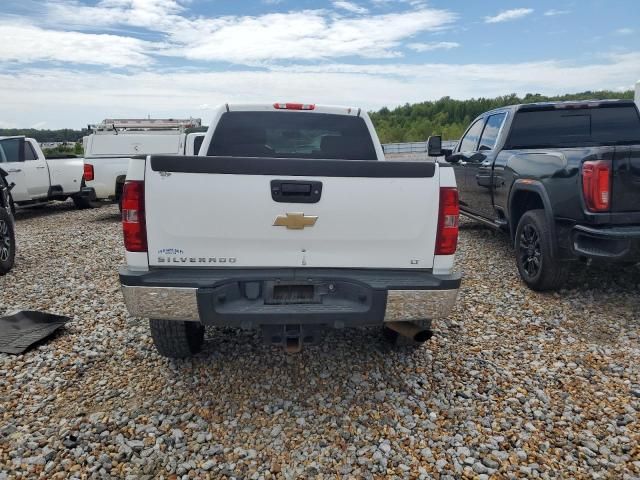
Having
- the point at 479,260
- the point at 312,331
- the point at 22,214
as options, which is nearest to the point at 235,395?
the point at 312,331

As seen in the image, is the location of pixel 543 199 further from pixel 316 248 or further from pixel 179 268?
pixel 179 268

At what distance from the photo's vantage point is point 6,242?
638 cm

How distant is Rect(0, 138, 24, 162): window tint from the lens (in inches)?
420

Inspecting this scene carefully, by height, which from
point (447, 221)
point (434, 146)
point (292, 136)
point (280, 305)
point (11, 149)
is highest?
point (292, 136)

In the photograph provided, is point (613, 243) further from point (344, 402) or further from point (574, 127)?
point (344, 402)

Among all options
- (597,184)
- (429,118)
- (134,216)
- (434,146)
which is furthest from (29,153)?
(429,118)

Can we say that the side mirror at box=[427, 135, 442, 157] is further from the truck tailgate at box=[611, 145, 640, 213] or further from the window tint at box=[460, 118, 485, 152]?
the truck tailgate at box=[611, 145, 640, 213]

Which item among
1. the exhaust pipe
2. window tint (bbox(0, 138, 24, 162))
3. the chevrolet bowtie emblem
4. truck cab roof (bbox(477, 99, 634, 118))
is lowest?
the exhaust pipe

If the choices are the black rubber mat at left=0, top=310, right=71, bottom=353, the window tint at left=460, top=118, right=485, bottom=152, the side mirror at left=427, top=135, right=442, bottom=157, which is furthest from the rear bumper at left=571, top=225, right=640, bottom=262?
the black rubber mat at left=0, top=310, right=71, bottom=353

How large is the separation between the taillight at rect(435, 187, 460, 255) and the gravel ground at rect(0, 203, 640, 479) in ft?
3.27

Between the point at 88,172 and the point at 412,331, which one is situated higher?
the point at 88,172

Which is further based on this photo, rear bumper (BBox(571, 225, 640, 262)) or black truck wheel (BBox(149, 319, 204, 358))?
rear bumper (BBox(571, 225, 640, 262))

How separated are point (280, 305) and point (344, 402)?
0.80m

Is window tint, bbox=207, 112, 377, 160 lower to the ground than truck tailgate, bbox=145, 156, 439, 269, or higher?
higher
